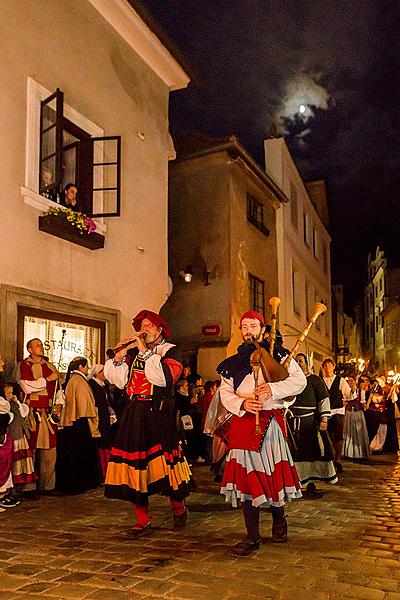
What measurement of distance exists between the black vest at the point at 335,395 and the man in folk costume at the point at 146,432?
5.05 m

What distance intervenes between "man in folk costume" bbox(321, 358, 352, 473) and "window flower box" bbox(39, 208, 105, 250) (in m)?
4.49

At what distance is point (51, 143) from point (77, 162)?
0.79 meters

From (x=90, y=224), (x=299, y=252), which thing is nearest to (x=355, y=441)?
(x=90, y=224)

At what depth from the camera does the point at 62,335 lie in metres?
10.5

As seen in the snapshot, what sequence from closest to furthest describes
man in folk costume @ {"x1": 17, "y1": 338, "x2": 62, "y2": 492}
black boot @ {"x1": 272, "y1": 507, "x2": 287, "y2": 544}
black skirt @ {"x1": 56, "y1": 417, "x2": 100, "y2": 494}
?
black boot @ {"x1": 272, "y1": 507, "x2": 287, "y2": 544}
man in folk costume @ {"x1": 17, "y1": 338, "x2": 62, "y2": 492}
black skirt @ {"x1": 56, "y1": 417, "x2": 100, "y2": 494}

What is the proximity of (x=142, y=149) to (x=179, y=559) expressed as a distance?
370 inches

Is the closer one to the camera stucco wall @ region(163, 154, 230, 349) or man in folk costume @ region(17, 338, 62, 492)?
man in folk costume @ region(17, 338, 62, 492)

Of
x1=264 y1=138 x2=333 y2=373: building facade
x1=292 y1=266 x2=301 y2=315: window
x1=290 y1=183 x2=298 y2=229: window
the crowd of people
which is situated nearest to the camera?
the crowd of people

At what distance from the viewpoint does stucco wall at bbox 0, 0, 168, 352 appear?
9.45m

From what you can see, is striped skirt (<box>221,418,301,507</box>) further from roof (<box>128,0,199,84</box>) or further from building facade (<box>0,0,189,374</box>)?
roof (<box>128,0,199,84</box>)

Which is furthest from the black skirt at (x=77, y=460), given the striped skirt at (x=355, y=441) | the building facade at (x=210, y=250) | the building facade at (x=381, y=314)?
the building facade at (x=381, y=314)

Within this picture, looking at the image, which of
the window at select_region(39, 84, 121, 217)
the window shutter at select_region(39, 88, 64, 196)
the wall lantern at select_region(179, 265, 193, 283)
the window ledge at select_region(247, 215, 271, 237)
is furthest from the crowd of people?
the window ledge at select_region(247, 215, 271, 237)

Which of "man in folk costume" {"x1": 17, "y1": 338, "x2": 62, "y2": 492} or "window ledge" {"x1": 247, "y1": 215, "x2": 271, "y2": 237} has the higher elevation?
"window ledge" {"x1": 247, "y1": 215, "x2": 271, "y2": 237}

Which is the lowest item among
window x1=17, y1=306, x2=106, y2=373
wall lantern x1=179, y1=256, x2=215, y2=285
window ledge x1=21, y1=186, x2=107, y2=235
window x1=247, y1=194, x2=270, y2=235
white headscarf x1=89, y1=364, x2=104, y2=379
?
white headscarf x1=89, y1=364, x2=104, y2=379
